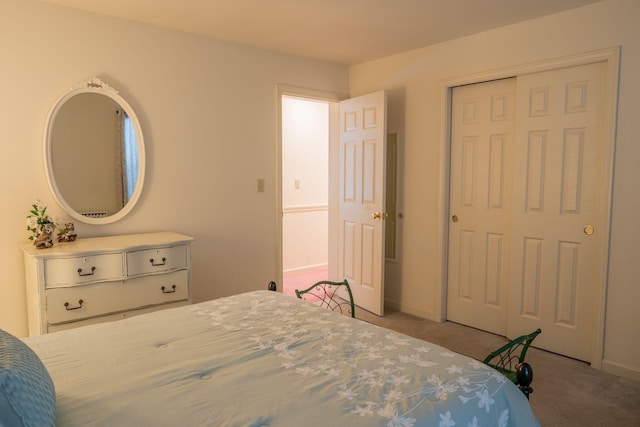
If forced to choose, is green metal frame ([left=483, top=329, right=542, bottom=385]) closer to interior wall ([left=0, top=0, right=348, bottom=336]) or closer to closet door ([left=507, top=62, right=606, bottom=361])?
closet door ([left=507, top=62, right=606, bottom=361])

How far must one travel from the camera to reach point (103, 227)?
10.3 feet

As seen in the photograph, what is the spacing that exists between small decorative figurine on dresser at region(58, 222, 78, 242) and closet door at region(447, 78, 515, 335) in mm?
2941

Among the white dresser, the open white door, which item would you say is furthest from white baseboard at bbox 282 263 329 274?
the white dresser

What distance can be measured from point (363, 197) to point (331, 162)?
76 cm

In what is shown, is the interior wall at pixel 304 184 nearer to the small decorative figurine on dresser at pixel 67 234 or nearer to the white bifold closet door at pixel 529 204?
the white bifold closet door at pixel 529 204

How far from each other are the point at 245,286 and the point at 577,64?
3061 millimetres

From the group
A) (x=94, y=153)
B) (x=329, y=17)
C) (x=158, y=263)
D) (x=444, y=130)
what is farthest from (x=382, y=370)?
(x=444, y=130)

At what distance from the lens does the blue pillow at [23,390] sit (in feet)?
3.05

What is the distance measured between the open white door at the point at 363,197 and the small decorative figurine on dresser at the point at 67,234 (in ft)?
7.93

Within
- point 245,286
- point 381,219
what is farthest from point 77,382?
point 381,219

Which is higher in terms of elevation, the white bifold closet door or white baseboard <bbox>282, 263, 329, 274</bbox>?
the white bifold closet door

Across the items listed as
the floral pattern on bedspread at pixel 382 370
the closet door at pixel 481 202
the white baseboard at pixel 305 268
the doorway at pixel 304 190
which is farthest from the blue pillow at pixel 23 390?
the white baseboard at pixel 305 268

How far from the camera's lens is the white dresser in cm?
250

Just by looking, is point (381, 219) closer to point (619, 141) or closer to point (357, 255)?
point (357, 255)
